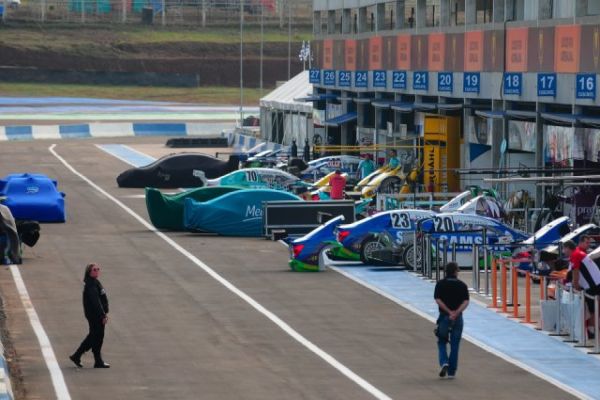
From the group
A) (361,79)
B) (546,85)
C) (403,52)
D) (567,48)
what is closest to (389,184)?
(546,85)

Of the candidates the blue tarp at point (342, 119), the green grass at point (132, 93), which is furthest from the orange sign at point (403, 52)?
the green grass at point (132, 93)

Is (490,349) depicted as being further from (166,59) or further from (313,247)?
(166,59)

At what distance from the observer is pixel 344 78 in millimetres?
65062

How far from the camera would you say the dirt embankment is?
428 ft

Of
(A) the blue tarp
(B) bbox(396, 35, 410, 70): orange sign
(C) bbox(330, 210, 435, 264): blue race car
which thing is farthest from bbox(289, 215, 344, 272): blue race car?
(A) the blue tarp

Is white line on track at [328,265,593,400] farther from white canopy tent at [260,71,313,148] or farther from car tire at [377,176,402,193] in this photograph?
white canopy tent at [260,71,313,148]

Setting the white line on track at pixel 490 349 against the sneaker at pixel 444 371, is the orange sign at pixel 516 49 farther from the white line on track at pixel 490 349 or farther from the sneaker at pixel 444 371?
the sneaker at pixel 444 371

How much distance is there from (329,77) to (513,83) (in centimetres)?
2466

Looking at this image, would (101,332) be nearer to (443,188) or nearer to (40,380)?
A: (40,380)

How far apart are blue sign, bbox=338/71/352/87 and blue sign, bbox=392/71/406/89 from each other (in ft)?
23.6

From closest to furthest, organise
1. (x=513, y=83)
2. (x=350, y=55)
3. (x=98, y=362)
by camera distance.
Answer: (x=98, y=362) < (x=513, y=83) < (x=350, y=55)

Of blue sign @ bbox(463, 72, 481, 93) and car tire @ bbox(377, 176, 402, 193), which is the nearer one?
blue sign @ bbox(463, 72, 481, 93)

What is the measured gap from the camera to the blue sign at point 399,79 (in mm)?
55997

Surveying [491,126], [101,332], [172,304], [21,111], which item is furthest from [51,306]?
[21,111]
